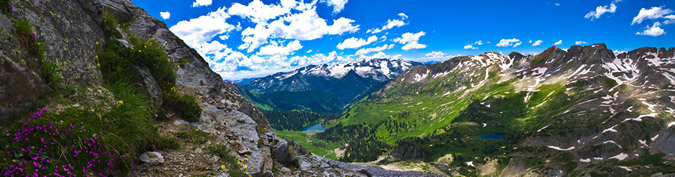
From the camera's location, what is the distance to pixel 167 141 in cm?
1086

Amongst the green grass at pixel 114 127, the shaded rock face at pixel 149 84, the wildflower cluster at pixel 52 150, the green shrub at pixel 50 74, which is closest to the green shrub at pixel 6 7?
the green shrub at pixel 50 74

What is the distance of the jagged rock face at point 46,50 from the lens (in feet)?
23.8

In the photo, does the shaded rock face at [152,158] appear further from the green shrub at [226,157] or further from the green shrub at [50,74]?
the green shrub at [50,74]

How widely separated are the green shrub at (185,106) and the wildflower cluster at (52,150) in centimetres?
691

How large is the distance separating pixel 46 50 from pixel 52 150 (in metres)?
5.26

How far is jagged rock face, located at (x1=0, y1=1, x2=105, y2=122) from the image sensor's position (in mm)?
7258

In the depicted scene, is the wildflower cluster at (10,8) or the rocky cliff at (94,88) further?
the wildflower cluster at (10,8)

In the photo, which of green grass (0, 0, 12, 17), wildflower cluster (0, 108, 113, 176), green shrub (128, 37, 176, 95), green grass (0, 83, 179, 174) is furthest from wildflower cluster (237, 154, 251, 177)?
green grass (0, 0, 12, 17)

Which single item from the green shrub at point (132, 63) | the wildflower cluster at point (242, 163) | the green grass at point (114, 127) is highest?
the green shrub at point (132, 63)

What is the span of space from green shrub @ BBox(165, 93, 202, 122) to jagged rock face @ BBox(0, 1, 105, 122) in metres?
3.20

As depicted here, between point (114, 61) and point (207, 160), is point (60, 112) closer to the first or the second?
point (207, 160)

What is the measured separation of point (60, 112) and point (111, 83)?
476 centimetres

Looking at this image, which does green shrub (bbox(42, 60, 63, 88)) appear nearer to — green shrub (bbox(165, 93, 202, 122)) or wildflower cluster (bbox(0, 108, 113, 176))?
wildflower cluster (bbox(0, 108, 113, 176))

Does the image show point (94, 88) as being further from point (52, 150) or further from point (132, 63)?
point (52, 150)
